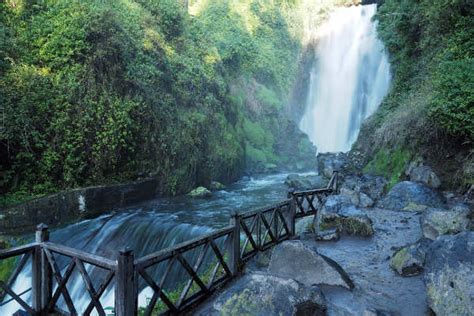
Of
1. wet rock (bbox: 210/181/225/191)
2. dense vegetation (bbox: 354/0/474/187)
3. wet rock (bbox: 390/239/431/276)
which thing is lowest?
wet rock (bbox: 210/181/225/191)

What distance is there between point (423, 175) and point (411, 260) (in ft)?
19.9

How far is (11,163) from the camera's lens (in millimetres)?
12695

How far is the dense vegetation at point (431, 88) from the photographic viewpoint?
437 inches

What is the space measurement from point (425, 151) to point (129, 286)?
11836 millimetres

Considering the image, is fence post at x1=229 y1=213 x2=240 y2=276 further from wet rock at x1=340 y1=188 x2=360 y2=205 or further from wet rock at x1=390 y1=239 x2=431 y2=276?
wet rock at x1=340 y1=188 x2=360 y2=205

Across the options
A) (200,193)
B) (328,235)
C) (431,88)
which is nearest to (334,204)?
(328,235)

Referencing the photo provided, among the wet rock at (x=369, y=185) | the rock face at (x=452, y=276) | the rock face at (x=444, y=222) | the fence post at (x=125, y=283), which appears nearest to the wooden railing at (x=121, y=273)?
the fence post at (x=125, y=283)

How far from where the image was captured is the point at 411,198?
12.1 metres

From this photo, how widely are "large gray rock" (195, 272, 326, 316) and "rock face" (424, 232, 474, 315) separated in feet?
5.47

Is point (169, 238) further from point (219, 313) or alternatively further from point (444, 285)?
point (444, 285)

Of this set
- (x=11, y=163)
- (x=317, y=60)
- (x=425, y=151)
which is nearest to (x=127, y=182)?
(x=11, y=163)

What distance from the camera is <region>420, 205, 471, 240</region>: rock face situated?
338 inches

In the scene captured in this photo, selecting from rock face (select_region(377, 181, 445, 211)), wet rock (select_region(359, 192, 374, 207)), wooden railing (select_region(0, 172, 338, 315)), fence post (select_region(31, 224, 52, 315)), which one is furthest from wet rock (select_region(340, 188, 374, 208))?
fence post (select_region(31, 224, 52, 315))

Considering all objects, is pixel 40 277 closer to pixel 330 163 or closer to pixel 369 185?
pixel 369 185
